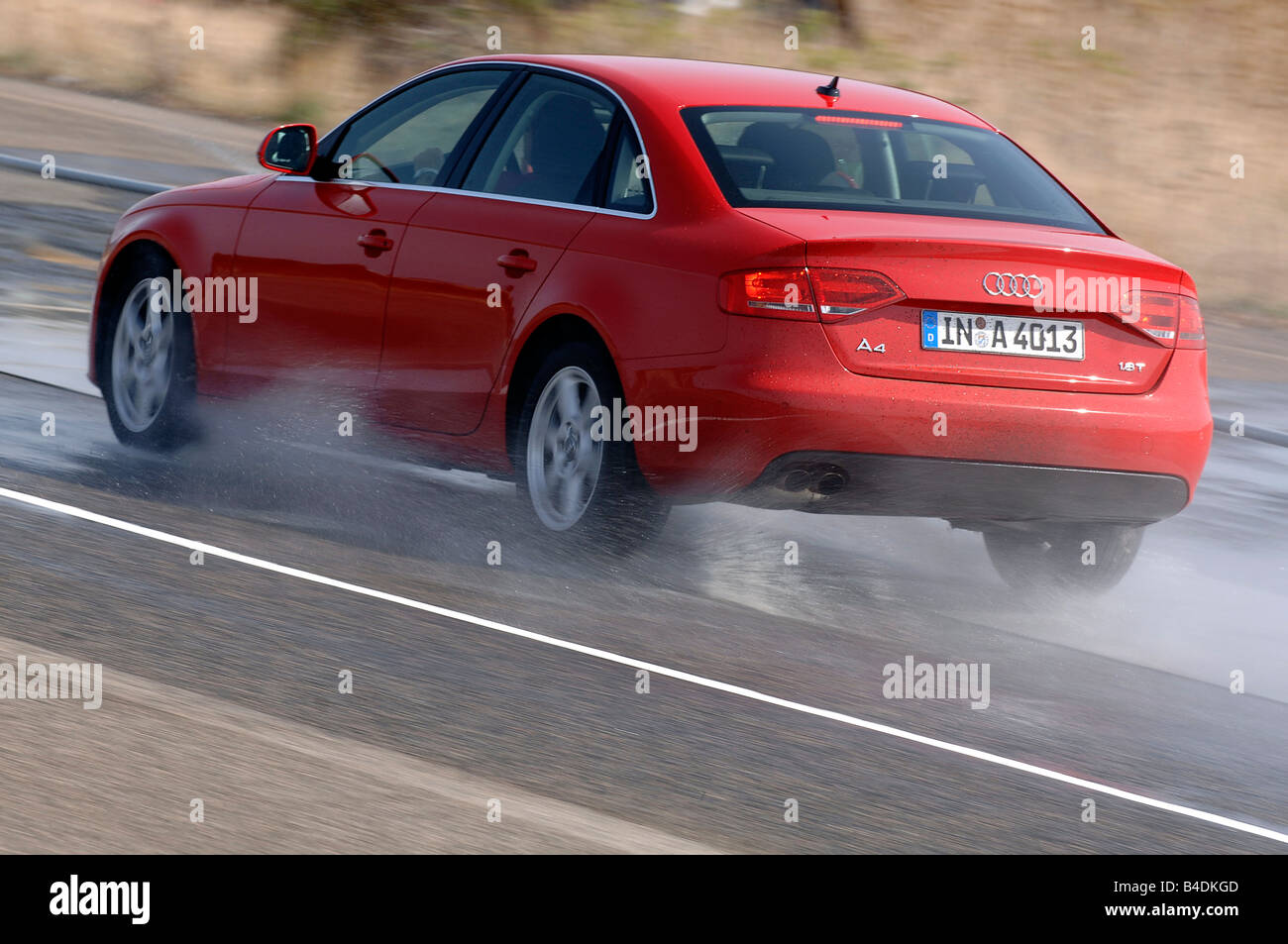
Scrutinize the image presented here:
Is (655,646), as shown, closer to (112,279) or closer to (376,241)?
(376,241)

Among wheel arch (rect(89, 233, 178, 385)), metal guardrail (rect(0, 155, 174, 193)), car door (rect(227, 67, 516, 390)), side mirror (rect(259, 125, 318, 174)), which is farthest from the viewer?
metal guardrail (rect(0, 155, 174, 193))

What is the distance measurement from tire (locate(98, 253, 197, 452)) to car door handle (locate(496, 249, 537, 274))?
6.65 feet

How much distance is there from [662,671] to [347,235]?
2.75 meters

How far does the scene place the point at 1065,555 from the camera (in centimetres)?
838

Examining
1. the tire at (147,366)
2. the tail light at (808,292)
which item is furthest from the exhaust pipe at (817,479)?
the tire at (147,366)

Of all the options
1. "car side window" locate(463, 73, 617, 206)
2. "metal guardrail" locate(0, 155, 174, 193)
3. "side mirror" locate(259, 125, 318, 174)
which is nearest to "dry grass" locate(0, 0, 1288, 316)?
"metal guardrail" locate(0, 155, 174, 193)

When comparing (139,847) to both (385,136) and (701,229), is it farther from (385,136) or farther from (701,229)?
(385,136)

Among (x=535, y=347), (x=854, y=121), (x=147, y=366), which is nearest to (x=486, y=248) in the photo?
(x=535, y=347)

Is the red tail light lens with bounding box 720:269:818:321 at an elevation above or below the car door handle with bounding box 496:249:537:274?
below

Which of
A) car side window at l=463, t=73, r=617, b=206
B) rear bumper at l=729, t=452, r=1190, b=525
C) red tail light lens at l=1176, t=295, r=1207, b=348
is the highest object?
car side window at l=463, t=73, r=617, b=206

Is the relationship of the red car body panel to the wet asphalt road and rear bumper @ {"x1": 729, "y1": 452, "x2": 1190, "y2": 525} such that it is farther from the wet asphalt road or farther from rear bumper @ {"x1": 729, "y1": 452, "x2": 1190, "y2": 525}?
the wet asphalt road

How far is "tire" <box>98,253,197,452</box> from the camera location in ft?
30.5

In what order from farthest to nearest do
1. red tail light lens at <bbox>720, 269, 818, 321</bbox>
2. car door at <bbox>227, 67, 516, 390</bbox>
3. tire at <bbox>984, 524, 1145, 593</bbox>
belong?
car door at <bbox>227, 67, 516, 390</bbox> → tire at <bbox>984, 524, 1145, 593</bbox> → red tail light lens at <bbox>720, 269, 818, 321</bbox>

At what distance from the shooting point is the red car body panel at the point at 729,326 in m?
6.94
